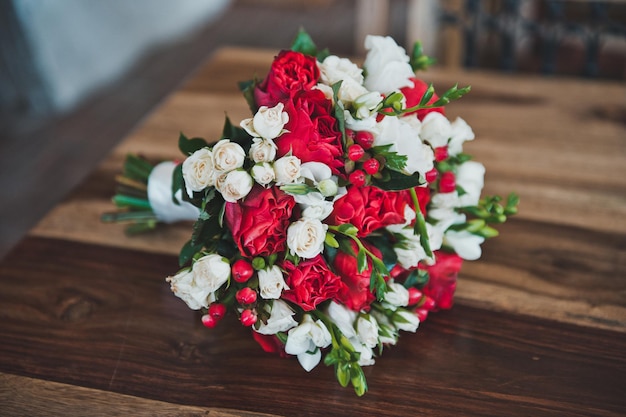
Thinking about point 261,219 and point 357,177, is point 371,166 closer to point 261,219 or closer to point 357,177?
point 357,177

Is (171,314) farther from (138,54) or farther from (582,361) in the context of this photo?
(138,54)

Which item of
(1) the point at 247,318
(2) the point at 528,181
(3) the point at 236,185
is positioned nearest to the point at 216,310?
(1) the point at 247,318

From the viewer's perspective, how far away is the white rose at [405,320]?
69cm

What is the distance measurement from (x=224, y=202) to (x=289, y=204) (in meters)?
0.08

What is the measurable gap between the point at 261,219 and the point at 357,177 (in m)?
0.12

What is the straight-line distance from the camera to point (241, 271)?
0.64 m

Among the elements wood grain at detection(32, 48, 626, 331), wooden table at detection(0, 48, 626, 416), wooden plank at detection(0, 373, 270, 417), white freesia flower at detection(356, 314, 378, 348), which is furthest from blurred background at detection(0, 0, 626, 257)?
wooden plank at detection(0, 373, 270, 417)

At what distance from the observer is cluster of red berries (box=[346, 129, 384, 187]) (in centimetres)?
64

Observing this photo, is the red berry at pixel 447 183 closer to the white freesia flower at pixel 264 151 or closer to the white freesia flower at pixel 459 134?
the white freesia flower at pixel 459 134

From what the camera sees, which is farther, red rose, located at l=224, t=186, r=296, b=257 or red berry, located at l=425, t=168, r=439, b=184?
red berry, located at l=425, t=168, r=439, b=184

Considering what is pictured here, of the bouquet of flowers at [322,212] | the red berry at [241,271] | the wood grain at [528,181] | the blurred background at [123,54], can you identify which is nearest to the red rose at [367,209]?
the bouquet of flowers at [322,212]

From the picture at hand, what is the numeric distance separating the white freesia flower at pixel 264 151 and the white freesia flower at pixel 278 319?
16 centimetres

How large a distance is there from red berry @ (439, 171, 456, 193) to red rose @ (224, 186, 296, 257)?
23cm

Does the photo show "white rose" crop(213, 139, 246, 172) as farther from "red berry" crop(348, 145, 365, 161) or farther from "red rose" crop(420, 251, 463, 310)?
"red rose" crop(420, 251, 463, 310)
